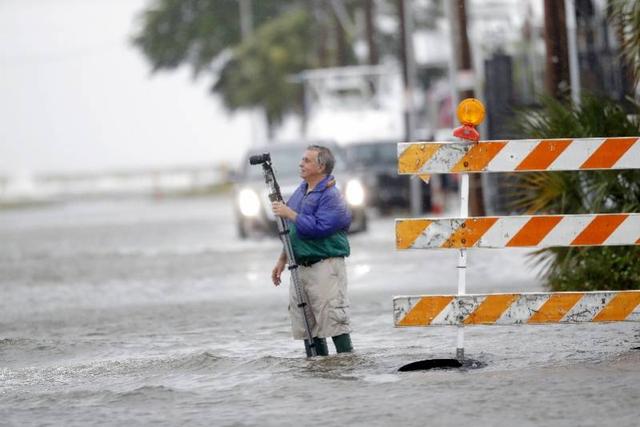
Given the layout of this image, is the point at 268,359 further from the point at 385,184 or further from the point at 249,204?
the point at 385,184

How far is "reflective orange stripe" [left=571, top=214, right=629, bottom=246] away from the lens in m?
10.9

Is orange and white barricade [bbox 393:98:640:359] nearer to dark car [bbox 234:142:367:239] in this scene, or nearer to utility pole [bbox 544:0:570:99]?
utility pole [bbox 544:0:570:99]

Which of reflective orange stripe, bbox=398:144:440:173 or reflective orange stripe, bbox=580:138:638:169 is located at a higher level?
reflective orange stripe, bbox=398:144:440:173

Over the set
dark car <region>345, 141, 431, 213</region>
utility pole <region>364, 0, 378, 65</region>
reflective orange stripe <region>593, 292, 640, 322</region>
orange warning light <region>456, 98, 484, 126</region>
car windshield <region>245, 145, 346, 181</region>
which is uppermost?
utility pole <region>364, 0, 378, 65</region>

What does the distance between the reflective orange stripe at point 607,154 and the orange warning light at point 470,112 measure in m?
0.72

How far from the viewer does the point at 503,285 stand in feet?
56.0

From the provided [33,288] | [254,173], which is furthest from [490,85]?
[33,288]

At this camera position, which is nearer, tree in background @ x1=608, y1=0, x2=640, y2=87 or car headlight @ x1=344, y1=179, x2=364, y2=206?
tree in background @ x1=608, y1=0, x2=640, y2=87

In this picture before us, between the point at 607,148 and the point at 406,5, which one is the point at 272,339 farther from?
the point at 406,5

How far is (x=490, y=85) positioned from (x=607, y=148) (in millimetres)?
15205

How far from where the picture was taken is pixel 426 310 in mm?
10781

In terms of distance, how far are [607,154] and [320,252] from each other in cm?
190

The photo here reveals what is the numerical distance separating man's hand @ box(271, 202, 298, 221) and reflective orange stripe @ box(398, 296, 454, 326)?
1.01m

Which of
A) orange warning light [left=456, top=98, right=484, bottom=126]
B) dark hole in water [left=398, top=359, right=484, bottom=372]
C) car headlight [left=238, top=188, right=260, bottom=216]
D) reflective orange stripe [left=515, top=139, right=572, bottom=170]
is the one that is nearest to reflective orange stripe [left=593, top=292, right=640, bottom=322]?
dark hole in water [left=398, top=359, right=484, bottom=372]
